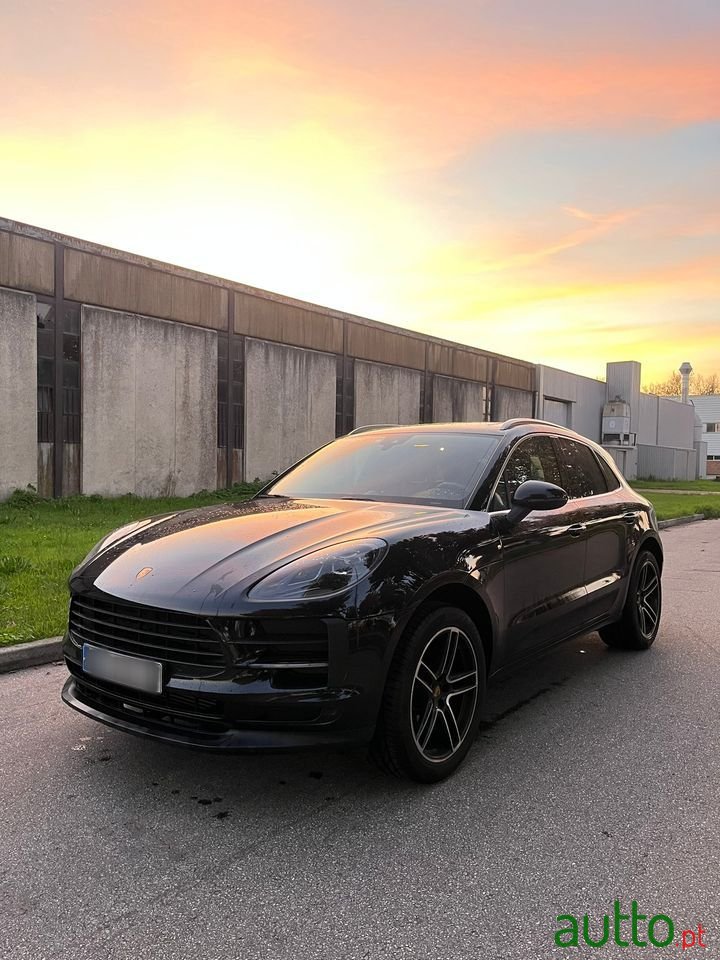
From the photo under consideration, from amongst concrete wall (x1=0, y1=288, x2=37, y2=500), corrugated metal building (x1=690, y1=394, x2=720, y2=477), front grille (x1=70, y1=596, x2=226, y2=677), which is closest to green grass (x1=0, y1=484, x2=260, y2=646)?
concrete wall (x1=0, y1=288, x2=37, y2=500)

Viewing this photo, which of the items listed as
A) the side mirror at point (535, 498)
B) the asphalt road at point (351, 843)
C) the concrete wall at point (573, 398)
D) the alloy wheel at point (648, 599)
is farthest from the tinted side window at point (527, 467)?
the concrete wall at point (573, 398)

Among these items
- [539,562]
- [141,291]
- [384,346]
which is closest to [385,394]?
[384,346]

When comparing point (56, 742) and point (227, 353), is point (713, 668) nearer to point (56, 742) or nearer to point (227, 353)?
point (56, 742)

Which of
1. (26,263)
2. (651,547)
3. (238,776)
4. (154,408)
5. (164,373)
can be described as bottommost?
(238,776)

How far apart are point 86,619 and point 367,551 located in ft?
4.34

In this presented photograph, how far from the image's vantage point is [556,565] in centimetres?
418

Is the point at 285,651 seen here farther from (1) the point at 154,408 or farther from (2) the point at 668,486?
(2) the point at 668,486

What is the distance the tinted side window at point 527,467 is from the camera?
13.1 ft

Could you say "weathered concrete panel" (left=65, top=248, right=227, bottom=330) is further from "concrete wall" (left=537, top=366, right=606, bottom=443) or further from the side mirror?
"concrete wall" (left=537, top=366, right=606, bottom=443)

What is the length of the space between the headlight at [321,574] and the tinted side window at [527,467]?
1116mm

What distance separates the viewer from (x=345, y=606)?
9.18 feet

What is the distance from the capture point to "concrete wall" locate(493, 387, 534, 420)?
32.4 m

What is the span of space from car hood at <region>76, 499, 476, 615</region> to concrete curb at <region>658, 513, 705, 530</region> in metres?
15.3

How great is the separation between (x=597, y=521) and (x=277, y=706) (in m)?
2.86
